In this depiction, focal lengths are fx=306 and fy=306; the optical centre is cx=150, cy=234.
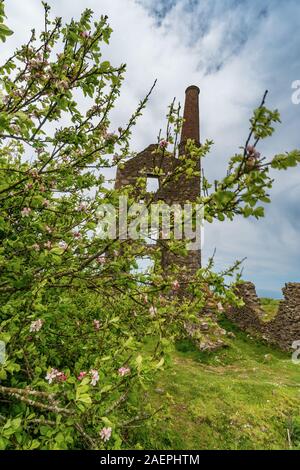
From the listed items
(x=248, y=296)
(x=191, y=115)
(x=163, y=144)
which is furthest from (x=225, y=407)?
(x=191, y=115)

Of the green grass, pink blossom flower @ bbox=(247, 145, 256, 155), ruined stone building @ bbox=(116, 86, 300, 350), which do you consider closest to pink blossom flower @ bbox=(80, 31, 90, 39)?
pink blossom flower @ bbox=(247, 145, 256, 155)

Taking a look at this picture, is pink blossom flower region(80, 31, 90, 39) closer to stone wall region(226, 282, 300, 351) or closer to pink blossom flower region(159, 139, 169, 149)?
pink blossom flower region(159, 139, 169, 149)

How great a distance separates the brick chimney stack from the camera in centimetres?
2031

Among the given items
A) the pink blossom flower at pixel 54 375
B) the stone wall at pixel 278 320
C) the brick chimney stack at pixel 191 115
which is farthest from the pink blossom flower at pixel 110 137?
the brick chimney stack at pixel 191 115

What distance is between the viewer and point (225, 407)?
741cm

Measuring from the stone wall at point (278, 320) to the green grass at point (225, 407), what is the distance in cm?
462

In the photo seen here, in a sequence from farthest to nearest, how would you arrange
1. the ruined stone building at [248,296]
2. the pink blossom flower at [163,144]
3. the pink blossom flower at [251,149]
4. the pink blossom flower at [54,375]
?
the ruined stone building at [248,296] → the pink blossom flower at [163,144] → the pink blossom flower at [54,375] → the pink blossom flower at [251,149]

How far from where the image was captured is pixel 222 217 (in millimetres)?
2383

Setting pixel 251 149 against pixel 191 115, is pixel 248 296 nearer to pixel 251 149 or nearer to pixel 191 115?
pixel 191 115

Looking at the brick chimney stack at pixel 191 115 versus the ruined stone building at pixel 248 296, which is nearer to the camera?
the ruined stone building at pixel 248 296

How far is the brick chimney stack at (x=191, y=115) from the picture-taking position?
20312 mm

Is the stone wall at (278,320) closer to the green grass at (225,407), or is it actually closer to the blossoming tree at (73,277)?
the green grass at (225,407)
